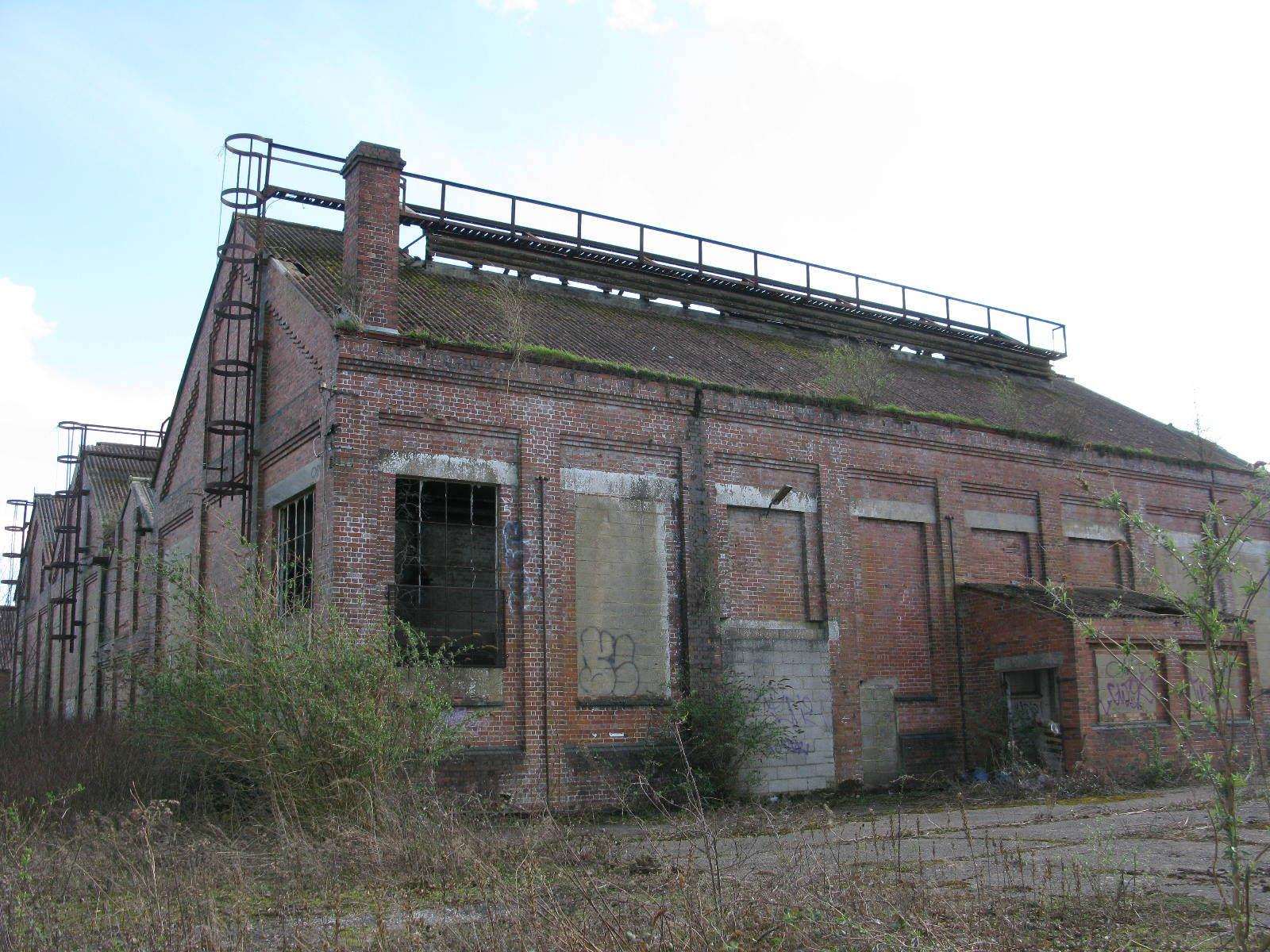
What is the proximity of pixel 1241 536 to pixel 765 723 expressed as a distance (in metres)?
12.0

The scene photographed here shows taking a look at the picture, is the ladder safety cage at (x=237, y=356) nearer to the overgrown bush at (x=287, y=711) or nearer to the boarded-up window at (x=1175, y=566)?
the overgrown bush at (x=287, y=711)

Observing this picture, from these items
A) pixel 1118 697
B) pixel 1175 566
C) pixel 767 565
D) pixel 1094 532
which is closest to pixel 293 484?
pixel 767 565

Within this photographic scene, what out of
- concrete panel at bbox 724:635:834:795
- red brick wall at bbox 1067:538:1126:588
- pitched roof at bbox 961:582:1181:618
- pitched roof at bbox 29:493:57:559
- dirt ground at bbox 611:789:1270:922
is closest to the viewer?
dirt ground at bbox 611:789:1270:922

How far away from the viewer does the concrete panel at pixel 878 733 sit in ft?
59.9

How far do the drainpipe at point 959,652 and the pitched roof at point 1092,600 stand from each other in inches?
12.9

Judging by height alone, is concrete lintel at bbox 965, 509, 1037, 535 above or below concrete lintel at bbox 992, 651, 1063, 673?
above

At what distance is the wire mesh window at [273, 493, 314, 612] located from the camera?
1566 cm

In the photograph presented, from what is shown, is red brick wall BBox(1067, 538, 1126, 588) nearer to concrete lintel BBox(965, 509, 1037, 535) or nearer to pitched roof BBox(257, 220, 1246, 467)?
concrete lintel BBox(965, 509, 1037, 535)

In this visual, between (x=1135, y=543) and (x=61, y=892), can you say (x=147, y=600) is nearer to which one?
(x=61, y=892)

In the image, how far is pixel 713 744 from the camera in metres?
15.8

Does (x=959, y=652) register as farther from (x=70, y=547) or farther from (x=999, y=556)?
(x=70, y=547)

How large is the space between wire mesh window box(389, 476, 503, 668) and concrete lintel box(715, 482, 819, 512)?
12.2 feet

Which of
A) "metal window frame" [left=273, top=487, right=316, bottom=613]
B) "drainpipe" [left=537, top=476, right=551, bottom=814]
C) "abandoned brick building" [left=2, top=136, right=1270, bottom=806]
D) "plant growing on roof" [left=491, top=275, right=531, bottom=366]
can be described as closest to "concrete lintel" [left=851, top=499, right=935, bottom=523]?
"abandoned brick building" [left=2, top=136, right=1270, bottom=806]

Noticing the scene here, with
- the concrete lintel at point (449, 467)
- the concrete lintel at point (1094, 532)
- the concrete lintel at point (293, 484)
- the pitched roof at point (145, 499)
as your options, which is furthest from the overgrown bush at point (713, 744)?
the pitched roof at point (145, 499)
